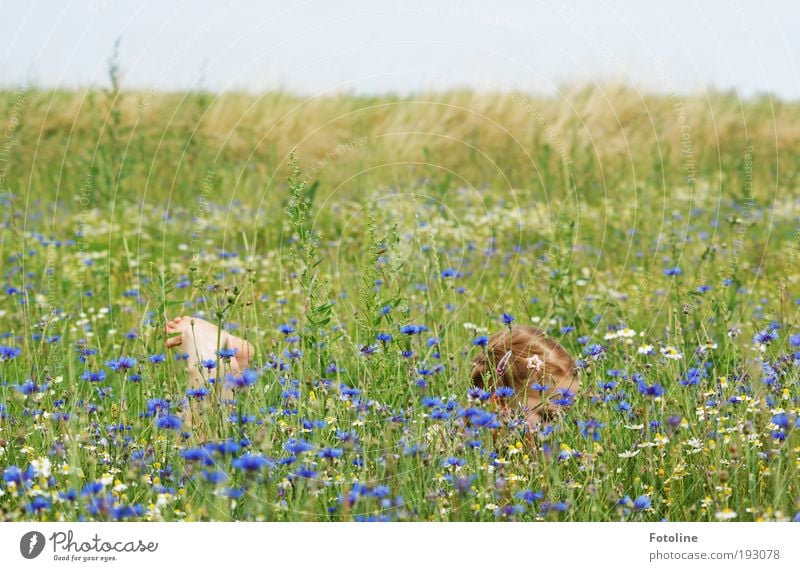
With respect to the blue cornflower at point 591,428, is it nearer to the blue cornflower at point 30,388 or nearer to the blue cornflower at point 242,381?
the blue cornflower at point 242,381

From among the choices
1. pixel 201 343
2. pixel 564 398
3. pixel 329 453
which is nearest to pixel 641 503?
pixel 564 398

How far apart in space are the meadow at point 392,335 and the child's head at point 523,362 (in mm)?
92

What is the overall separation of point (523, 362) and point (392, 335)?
520mm

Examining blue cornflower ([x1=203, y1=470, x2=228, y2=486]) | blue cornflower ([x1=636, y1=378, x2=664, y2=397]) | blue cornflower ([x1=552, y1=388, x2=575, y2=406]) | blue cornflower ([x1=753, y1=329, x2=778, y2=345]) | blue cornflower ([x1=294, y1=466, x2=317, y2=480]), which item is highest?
blue cornflower ([x1=753, y1=329, x2=778, y2=345])

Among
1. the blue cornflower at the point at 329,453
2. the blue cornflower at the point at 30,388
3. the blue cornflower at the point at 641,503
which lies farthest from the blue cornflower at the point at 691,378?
the blue cornflower at the point at 30,388

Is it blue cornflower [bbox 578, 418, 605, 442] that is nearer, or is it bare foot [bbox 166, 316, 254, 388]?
blue cornflower [bbox 578, 418, 605, 442]

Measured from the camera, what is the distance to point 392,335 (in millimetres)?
3754

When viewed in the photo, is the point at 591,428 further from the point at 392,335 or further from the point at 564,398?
the point at 392,335

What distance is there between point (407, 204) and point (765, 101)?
7305mm

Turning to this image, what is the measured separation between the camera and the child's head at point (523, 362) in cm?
364

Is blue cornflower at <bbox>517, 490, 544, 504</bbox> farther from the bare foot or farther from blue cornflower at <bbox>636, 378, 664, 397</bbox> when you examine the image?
the bare foot

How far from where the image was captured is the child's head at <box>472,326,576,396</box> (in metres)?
3.64

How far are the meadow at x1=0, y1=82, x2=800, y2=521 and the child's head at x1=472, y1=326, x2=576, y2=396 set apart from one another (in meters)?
0.09
